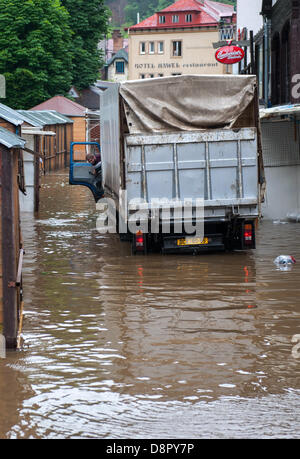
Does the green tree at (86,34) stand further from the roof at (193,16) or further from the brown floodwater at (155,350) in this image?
the brown floodwater at (155,350)

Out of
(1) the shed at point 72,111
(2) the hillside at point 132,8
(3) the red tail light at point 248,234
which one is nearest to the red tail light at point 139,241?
(3) the red tail light at point 248,234

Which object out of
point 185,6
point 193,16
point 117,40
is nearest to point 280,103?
point 193,16

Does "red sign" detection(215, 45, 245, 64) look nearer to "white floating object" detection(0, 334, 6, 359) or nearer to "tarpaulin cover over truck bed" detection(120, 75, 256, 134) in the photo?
"tarpaulin cover over truck bed" detection(120, 75, 256, 134)

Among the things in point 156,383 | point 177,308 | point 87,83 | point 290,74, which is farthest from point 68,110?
point 156,383

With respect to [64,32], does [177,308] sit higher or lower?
lower

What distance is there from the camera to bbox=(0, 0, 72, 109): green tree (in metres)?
57.2

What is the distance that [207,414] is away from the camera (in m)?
7.50

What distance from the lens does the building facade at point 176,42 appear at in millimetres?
94500

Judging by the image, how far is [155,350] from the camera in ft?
32.1

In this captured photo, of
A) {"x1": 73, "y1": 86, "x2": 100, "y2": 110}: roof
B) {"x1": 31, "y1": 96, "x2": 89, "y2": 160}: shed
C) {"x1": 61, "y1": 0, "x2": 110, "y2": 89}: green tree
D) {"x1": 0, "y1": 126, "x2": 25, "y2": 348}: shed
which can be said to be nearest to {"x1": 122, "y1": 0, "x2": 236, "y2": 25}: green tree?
{"x1": 73, "y1": 86, "x2": 100, "y2": 110}: roof

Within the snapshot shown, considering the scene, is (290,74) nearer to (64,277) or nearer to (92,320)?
(64,277)

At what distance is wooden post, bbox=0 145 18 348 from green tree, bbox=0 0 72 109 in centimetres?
4909

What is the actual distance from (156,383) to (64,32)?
55668 mm

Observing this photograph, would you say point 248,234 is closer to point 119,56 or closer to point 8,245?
point 8,245
